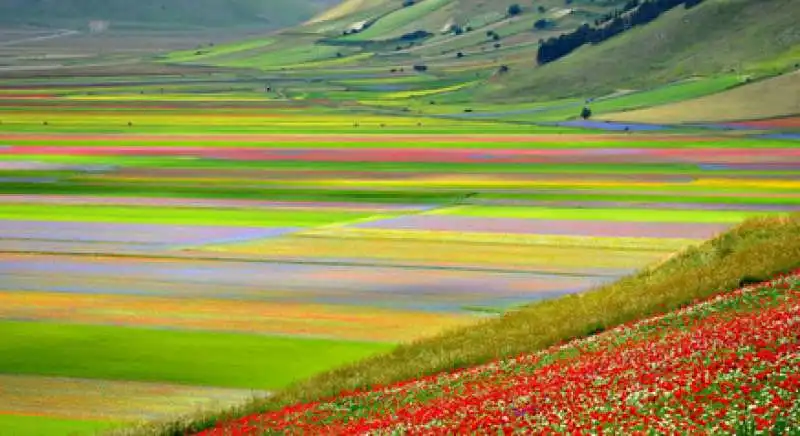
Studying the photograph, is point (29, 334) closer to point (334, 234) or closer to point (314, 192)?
point (334, 234)

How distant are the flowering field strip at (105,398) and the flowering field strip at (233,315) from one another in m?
7.98

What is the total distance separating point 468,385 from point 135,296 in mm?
24358

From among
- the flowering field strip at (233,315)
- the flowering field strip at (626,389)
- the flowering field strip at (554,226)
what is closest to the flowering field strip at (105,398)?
the flowering field strip at (626,389)

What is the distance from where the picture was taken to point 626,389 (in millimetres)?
27156

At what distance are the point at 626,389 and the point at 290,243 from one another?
43281 mm

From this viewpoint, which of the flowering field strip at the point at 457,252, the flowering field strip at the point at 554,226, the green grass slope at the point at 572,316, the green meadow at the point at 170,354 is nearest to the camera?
the green grass slope at the point at 572,316

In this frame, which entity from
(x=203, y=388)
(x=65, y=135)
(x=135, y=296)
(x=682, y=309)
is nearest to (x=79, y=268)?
(x=135, y=296)

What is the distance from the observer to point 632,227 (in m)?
73.5

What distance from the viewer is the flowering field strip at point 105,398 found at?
3716 cm

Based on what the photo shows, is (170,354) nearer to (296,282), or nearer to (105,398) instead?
(105,398)

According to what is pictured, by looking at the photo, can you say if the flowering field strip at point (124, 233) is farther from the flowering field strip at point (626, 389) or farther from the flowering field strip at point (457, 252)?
the flowering field strip at point (626, 389)

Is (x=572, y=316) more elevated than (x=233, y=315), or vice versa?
(x=233, y=315)

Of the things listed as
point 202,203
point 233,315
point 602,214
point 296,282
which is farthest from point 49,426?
point 202,203

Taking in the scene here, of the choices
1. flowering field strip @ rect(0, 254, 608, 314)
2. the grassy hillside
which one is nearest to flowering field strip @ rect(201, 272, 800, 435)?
flowering field strip @ rect(0, 254, 608, 314)
